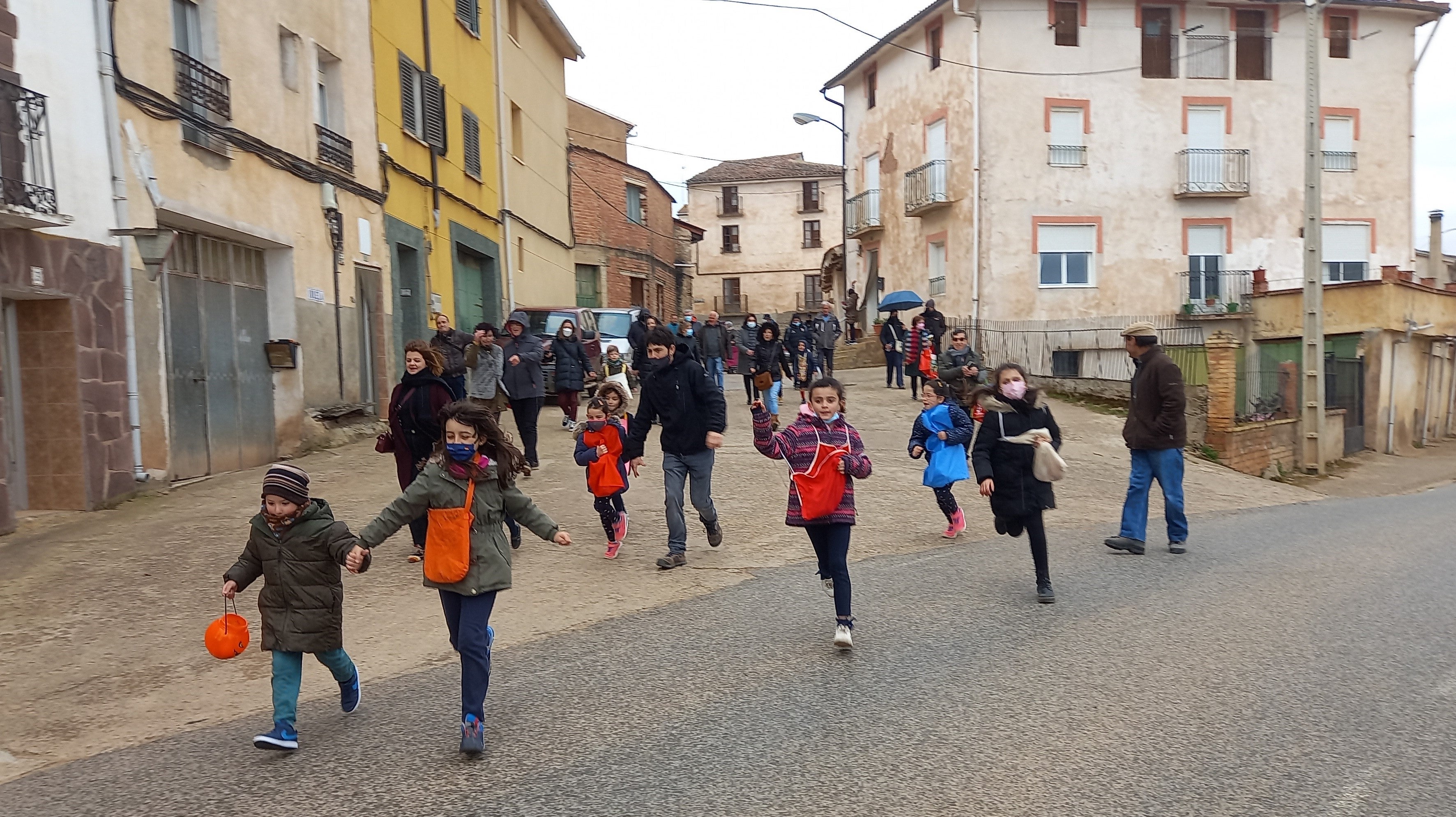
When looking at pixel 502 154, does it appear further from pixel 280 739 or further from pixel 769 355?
pixel 280 739

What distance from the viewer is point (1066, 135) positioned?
28.0m

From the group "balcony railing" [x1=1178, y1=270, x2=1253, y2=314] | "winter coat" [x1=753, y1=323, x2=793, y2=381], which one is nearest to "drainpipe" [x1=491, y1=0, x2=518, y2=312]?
"winter coat" [x1=753, y1=323, x2=793, y2=381]

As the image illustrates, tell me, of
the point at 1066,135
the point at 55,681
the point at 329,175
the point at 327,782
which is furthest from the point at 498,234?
the point at 327,782

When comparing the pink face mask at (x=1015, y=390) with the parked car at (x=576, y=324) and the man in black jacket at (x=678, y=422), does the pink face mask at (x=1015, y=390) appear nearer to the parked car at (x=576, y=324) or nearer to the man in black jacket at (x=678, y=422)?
the man in black jacket at (x=678, y=422)

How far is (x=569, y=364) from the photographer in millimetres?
13789

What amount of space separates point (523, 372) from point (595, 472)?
353cm

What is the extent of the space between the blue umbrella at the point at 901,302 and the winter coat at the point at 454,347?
631 inches

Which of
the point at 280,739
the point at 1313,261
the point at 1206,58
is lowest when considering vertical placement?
the point at 280,739

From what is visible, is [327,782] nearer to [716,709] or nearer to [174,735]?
[174,735]

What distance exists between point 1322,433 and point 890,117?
18.0 metres

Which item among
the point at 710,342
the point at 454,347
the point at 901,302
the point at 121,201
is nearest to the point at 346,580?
the point at 454,347

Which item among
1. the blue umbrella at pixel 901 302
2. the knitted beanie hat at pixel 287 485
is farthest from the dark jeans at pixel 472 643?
the blue umbrella at pixel 901 302

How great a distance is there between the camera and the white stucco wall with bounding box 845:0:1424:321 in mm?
27562

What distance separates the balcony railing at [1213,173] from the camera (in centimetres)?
2831
